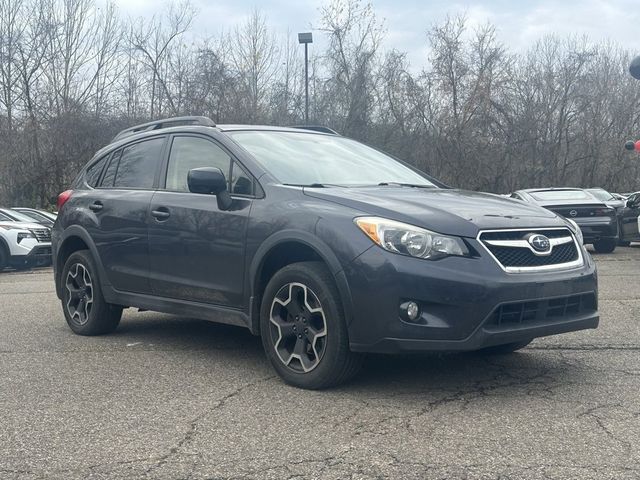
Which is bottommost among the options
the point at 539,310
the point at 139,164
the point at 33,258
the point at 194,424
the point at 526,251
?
the point at 33,258

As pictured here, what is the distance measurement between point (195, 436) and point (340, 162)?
2.55 m

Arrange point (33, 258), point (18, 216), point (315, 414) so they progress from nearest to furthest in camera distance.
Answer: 1. point (315, 414)
2. point (33, 258)
3. point (18, 216)

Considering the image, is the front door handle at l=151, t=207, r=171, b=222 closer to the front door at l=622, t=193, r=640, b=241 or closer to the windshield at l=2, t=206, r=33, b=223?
the front door at l=622, t=193, r=640, b=241

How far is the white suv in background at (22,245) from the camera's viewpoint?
16.4 m

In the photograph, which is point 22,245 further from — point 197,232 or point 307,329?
point 307,329

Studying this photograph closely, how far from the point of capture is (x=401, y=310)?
14.6 feet

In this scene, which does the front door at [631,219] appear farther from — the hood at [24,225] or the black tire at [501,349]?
the hood at [24,225]

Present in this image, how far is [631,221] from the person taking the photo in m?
16.3

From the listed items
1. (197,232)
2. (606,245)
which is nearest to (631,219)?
(606,245)

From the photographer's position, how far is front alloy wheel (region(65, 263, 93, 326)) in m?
6.98

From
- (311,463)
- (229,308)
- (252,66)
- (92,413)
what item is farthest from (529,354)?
(252,66)

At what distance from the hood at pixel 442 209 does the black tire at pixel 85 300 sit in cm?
258

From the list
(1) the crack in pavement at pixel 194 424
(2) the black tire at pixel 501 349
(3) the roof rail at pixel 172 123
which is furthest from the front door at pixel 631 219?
(1) the crack in pavement at pixel 194 424

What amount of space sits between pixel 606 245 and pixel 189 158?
1195cm
